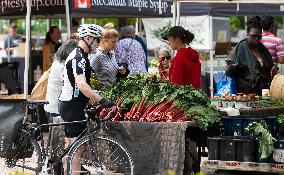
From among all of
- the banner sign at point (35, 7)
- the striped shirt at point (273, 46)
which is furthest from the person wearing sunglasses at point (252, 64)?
the banner sign at point (35, 7)

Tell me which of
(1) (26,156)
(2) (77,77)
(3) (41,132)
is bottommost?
(1) (26,156)

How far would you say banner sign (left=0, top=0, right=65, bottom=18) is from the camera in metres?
15.6

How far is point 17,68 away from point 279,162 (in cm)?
1260

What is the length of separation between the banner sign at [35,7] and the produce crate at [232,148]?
7.04 metres

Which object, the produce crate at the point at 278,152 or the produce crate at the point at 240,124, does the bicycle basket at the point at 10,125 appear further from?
the produce crate at the point at 278,152

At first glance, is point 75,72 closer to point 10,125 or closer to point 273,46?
point 10,125

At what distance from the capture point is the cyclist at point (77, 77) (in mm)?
9008

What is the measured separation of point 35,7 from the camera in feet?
52.4

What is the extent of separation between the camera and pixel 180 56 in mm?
10008

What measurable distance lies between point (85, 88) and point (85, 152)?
2.68 feet

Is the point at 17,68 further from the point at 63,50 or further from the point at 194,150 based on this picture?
the point at 194,150

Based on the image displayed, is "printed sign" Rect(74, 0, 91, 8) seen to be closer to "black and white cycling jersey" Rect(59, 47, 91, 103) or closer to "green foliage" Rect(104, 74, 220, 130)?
"green foliage" Rect(104, 74, 220, 130)

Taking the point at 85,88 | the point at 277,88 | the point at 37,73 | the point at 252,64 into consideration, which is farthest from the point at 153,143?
the point at 37,73

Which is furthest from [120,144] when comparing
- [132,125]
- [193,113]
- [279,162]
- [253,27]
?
[253,27]
